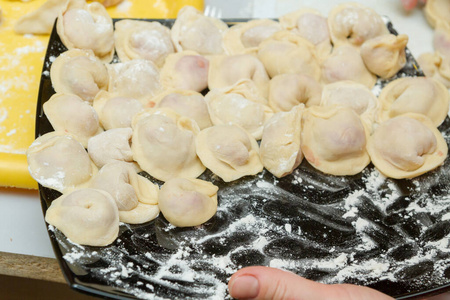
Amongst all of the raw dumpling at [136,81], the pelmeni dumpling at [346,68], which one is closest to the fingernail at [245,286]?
the raw dumpling at [136,81]

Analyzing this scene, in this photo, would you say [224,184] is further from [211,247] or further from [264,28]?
[264,28]

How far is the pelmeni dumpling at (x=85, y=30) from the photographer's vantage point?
47.3 inches

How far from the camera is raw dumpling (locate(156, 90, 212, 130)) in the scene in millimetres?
1097

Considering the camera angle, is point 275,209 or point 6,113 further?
point 6,113

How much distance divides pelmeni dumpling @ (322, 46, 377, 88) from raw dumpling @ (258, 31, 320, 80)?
1.2 inches

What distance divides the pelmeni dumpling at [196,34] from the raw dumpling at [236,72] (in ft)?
0.31

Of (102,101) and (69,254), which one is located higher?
(102,101)

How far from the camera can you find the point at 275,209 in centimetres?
101

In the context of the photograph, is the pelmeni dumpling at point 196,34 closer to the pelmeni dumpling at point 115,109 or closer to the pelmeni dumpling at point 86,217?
the pelmeni dumpling at point 115,109

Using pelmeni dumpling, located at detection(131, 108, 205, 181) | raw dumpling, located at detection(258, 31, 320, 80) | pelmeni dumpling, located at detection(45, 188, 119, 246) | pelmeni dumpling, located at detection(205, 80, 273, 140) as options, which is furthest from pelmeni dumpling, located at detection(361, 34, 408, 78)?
pelmeni dumpling, located at detection(45, 188, 119, 246)

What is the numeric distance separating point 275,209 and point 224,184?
13 cm

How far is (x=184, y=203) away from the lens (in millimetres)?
921

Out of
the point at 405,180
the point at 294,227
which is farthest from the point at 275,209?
the point at 405,180

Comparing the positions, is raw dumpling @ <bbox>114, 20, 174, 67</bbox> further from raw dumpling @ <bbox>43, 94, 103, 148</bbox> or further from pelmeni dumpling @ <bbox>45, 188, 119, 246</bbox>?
pelmeni dumpling @ <bbox>45, 188, 119, 246</bbox>
